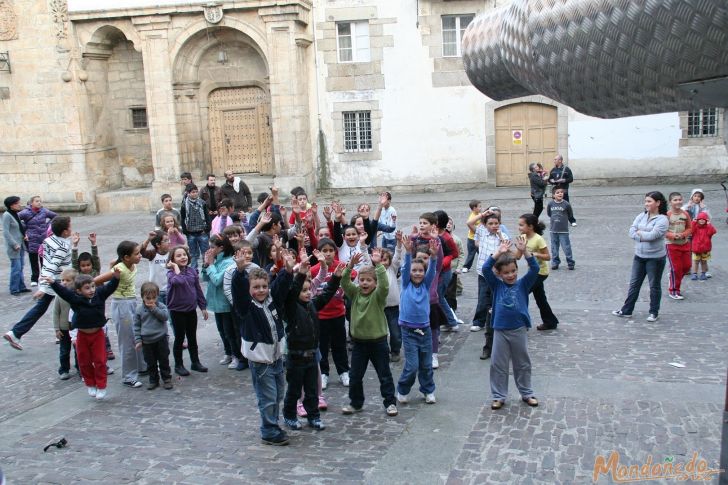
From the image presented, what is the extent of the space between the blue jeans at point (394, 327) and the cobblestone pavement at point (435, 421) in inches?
18.4

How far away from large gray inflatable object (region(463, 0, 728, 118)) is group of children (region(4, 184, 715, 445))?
14.4 feet

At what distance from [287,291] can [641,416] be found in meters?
3.16

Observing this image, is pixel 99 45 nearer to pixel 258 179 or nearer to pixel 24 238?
pixel 258 179

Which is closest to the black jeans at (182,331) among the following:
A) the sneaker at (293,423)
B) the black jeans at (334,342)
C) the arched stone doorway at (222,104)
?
the black jeans at (334,342)

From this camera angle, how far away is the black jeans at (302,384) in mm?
6336

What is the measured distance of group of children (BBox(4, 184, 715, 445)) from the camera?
246 inches

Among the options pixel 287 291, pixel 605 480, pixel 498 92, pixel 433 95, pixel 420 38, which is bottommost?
pixel 605 480

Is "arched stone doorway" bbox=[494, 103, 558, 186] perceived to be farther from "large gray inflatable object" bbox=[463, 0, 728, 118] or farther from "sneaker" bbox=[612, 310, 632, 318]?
"large gray inflatable object" bbox=[463, 0, 728, 118]

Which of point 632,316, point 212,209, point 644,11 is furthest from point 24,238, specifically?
point 644,11

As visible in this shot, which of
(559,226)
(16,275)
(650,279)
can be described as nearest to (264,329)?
(650,279)

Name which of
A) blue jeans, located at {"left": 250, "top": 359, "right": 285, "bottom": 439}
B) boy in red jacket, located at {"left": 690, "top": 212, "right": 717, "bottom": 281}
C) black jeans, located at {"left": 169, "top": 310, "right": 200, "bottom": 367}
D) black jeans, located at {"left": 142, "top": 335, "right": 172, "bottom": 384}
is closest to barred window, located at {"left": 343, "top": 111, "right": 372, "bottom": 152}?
boy in red jacket, located at {"left": 690, "top": 212, "right": 717, "bottom": 281}

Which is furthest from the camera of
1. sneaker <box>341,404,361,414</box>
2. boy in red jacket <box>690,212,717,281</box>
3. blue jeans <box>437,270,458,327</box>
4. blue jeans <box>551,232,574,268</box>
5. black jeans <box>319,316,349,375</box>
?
blue jeans <box>551,232,574,268</box>

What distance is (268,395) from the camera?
20.2 feet

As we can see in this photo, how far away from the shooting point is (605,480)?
5234 mm
